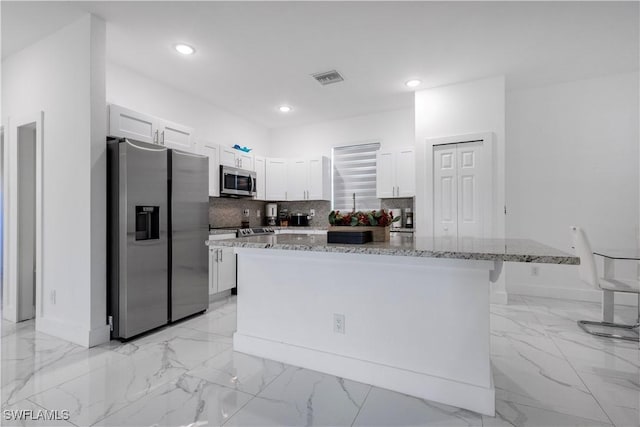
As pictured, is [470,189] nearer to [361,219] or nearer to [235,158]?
[361,219]

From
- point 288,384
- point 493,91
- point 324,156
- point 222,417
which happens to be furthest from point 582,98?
point 222,417

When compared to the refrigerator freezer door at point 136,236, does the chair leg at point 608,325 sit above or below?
below

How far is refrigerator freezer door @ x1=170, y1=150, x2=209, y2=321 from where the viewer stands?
316 cm

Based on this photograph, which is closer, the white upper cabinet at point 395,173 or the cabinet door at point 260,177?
the white upper cabinet at point 395,173

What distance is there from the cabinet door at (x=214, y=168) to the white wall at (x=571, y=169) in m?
3.99

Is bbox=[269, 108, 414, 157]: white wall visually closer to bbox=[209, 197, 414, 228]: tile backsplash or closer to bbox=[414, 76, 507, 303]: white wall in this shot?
bbox=[414, 76, 507, 303]: white wall

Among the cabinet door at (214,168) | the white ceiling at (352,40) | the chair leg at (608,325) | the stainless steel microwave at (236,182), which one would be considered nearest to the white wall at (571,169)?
the white ceiling at (352,40)

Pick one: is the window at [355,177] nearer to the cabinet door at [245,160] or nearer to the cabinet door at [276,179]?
the cabinet door at [276,179]

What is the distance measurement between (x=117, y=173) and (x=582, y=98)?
5318mm

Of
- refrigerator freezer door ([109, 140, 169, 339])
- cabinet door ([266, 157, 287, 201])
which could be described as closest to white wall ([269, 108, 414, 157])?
cabinet door ([266, 157, 287, 201])

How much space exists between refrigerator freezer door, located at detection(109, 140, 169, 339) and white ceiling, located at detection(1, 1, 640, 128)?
111cm

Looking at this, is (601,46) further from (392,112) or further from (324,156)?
(324,156)

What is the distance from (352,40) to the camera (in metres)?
2.99

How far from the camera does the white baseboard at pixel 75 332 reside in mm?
2643
